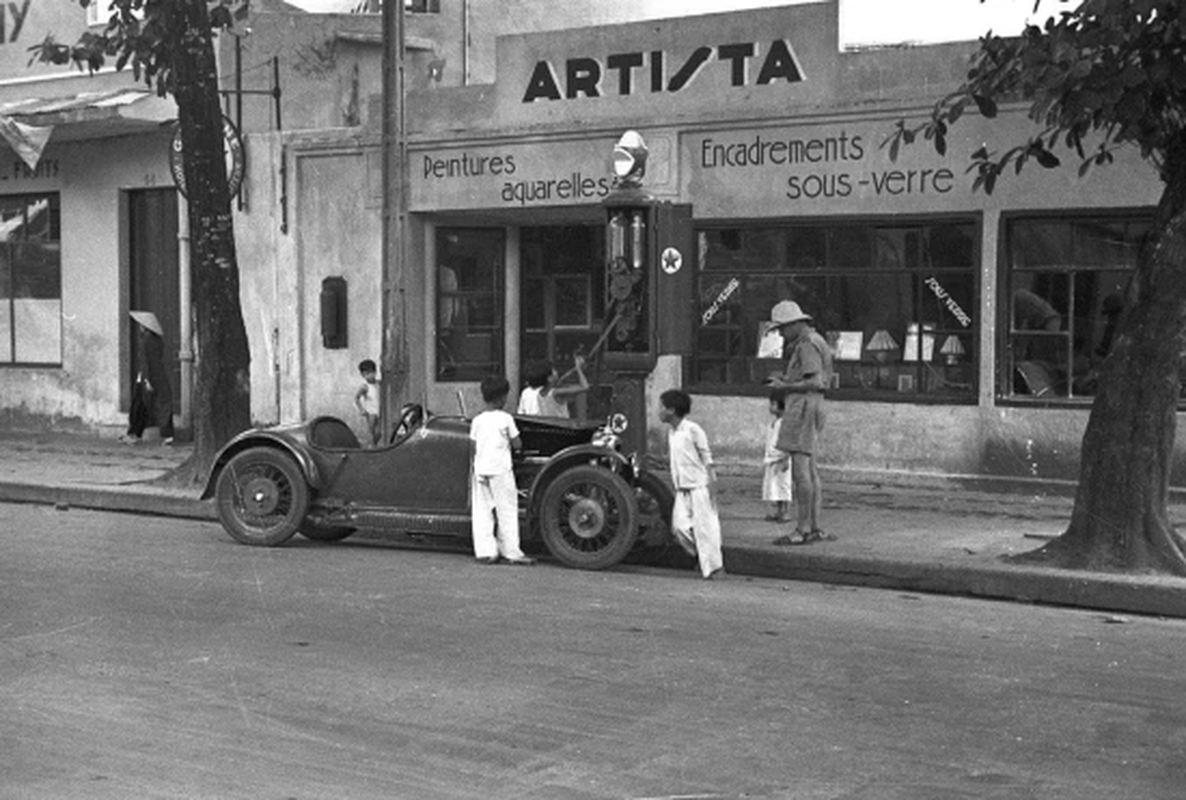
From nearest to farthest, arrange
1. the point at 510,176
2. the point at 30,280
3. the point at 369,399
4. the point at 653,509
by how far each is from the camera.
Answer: the point at 653,509
the point at 369,399
the point at 510,176
the point at 30,280

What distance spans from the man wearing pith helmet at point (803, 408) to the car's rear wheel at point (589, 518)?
4.49 ft

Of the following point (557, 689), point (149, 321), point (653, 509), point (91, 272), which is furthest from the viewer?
point (91, 272)

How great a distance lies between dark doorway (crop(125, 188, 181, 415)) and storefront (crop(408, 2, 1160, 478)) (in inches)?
154

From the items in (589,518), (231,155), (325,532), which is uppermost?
(231,155)

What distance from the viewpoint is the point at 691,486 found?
38.3 ft

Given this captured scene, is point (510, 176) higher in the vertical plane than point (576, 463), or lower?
higher

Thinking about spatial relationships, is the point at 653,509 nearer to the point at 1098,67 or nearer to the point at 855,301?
the point at 1098,67

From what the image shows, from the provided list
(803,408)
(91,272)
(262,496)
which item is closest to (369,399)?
(262,496)

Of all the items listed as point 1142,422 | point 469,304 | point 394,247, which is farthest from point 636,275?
point 469,304

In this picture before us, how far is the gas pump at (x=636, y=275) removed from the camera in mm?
12695

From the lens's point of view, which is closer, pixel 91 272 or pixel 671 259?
pixel 671 259

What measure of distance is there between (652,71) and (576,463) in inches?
264

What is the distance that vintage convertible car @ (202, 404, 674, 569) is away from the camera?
12016mm

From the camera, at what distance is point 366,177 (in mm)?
19578
